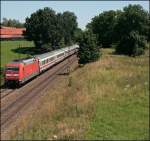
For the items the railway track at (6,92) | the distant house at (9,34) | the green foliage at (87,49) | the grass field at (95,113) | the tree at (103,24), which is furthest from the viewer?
the distant house at (9,34)

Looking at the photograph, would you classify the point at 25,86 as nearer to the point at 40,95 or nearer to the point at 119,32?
the point at 40,95

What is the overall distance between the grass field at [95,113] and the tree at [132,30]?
45.6 metres

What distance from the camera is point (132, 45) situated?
290ft

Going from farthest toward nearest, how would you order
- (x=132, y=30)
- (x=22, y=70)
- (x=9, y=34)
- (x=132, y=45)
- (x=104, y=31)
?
(x=9, y=34) → (x=104, y=31) → (x=132, y=30) → (x=132, y=45) → (x=22, y=70)

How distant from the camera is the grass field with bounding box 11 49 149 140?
960 inches

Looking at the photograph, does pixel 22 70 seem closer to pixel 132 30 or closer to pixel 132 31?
pixel 132 31

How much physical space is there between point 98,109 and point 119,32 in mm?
67474

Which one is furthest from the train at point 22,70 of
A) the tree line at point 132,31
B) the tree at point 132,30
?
the tree at point 132,30

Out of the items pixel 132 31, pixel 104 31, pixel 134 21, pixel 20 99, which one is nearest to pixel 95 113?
pixel 20 99

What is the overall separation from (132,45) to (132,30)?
198 inches

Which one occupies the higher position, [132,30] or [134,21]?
[134,21]

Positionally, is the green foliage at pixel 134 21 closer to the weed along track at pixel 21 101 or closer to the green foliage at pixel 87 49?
the green foliage at pixel 87 49

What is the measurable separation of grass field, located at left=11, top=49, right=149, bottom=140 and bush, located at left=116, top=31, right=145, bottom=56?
44.0m

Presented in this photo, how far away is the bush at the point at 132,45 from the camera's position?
3409 inches
